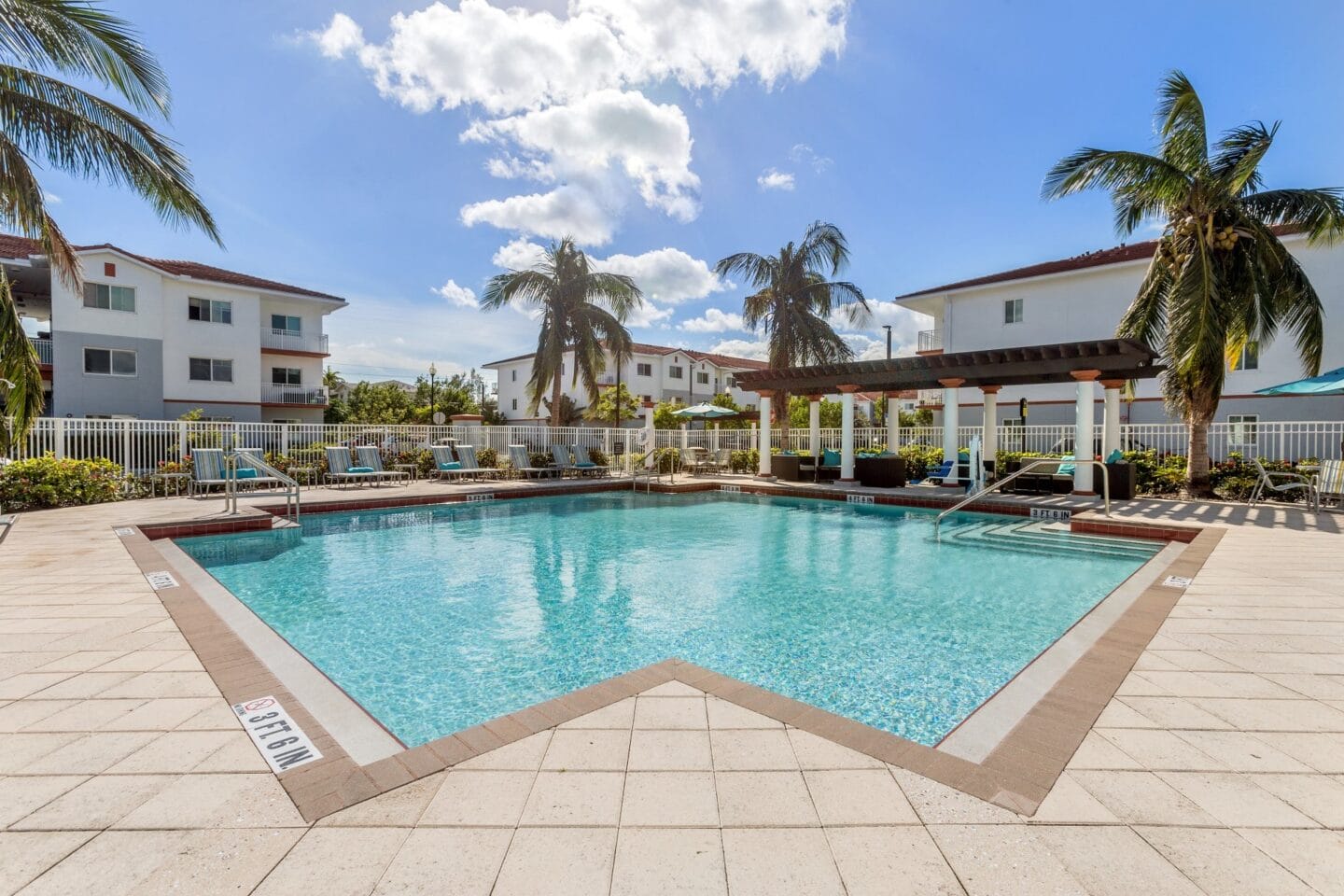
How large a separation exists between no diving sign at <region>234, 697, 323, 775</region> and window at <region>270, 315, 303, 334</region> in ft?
90.5

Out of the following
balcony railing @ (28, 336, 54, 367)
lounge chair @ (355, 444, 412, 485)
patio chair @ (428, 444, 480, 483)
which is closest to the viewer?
lounge chair @ (355, 444, 412, 485)

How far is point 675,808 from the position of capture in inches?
88.1

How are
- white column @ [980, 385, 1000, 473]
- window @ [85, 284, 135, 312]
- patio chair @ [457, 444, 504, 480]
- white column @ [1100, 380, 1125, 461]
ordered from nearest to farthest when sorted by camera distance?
white column @ [1100, 380, 1125, 461], white column @ [980, 385, 1000, 473], patio chair @ [457, 444, 504, 480], window @ [85, 284, 135, 312]

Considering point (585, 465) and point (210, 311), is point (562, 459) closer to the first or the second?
point (585, 465)

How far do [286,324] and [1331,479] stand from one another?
32077 millimetres

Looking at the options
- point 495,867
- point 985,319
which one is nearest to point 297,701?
point 495,867

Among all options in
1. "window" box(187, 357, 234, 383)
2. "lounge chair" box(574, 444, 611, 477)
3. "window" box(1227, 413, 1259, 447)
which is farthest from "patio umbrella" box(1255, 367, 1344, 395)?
"window" box(187, 357, 234, 383)

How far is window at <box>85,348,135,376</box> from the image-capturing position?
21.2 meters

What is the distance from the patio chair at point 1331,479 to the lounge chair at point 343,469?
1857cm

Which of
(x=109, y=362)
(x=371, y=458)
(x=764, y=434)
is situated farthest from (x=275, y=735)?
(x=109, y=362)

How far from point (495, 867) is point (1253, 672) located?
4.22 m

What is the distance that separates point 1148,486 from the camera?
13.5m

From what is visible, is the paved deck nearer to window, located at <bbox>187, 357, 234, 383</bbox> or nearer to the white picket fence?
the white picket fence

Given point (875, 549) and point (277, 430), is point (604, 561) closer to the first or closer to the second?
point (875, 549)
